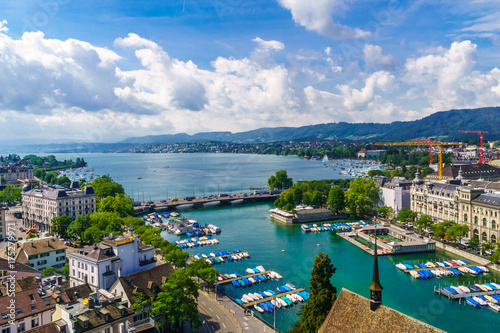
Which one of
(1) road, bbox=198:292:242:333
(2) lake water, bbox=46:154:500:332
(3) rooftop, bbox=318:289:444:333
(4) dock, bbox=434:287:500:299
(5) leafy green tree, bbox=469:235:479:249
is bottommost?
(2) lake water, bbox=46:154:500:332

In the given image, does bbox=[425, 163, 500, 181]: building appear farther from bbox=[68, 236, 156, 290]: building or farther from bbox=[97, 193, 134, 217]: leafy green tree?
bbox=[68, 236, 156, 290]: building

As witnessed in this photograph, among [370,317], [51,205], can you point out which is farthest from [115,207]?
[370,317]

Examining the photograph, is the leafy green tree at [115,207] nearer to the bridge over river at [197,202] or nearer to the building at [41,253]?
the bridge over river at [197,202]

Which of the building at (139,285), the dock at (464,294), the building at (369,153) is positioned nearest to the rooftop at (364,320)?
the building at (139,285)

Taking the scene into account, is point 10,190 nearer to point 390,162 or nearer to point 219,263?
point 219,263

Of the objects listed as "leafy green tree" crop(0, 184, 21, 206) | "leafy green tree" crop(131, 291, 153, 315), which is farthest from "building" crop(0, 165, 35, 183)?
"leafy green tree" crop(131, 291, 153, 315)
